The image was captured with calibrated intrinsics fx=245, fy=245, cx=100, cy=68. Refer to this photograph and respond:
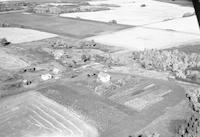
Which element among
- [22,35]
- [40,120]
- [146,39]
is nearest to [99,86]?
[40,120]

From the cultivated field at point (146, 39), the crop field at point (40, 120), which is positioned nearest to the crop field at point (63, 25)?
the cultivated field at point (146, 39)

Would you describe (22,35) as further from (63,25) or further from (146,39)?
(146,39)

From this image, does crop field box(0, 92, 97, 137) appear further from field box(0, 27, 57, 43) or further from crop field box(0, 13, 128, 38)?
crop field box(0, 13, 128, 38)

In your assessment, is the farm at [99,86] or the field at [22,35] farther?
the field at [22,35]

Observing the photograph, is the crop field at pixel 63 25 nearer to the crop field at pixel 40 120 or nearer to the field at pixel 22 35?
the field at pixel 22 35

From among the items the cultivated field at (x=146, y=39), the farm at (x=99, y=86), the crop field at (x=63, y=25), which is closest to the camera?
the farm at (x=99, y=86)

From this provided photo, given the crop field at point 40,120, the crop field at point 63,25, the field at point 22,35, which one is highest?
the crop field at point 63,25

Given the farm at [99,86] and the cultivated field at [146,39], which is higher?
the cultivated field at [146,39]

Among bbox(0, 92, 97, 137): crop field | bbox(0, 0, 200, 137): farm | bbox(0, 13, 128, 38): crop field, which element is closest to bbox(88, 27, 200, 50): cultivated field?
bbox(0, 0, 200, 137): farm

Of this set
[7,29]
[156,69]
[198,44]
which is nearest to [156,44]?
[198,44]
